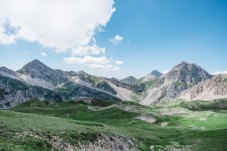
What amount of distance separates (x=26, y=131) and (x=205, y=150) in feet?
130

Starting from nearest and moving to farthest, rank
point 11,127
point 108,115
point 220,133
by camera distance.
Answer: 1. point 11,127
2. point 220,133
3. point 108,115

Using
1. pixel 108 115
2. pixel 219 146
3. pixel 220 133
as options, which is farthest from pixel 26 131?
pixel 108 115

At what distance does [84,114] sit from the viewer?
655 ft

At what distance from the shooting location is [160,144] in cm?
7762

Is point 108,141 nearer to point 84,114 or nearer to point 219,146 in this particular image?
point 219,146

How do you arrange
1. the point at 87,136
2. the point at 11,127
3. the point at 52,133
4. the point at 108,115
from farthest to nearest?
the point at 108,115 < the point at 87,136 < the point at 52,133 < the point at 11,127

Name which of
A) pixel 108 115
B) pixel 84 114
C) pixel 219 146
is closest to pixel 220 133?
pixel 219 146

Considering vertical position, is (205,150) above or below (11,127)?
below

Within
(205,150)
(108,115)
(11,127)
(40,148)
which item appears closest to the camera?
(40,148)

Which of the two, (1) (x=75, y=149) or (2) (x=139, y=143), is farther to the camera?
(2) (x=139, y=143)

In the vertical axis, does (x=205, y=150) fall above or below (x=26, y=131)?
below

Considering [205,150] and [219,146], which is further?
[219,146]

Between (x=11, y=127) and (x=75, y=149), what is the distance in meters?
10.8

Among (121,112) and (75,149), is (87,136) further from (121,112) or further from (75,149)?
(121,112)
